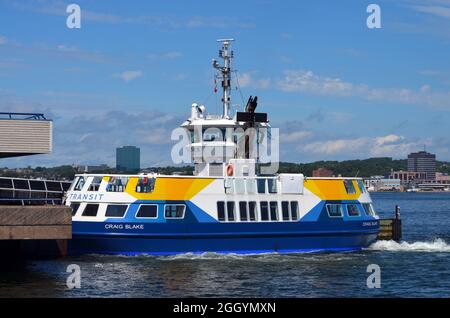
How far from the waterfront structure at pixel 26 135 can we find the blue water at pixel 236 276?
5189 mm

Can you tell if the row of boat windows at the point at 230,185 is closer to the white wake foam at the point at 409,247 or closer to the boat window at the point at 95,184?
the boat window at the point at 95,184

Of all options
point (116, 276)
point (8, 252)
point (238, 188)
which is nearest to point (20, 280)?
point (116, 276)

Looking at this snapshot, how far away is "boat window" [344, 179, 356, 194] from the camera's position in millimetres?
44312

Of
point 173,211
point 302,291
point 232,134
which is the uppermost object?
point 232,134

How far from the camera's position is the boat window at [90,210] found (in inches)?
1531

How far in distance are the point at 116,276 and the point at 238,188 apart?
9.71 m

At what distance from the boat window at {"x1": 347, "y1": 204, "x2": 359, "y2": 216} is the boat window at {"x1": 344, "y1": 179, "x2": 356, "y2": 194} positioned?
772mm

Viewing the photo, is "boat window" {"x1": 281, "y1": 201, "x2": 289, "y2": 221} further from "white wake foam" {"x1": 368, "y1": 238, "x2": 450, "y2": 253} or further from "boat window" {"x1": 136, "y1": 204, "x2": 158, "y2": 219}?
"boat window" {"x1": 136, "y1": 204, "x2": 158, "y2": 219}

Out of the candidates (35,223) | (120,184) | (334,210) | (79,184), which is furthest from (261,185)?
(35,223)

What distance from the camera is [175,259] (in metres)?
38.5

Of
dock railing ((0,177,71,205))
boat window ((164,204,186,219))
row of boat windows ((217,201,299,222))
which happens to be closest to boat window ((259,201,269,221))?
row of boat windows ((217,201,299,222))
